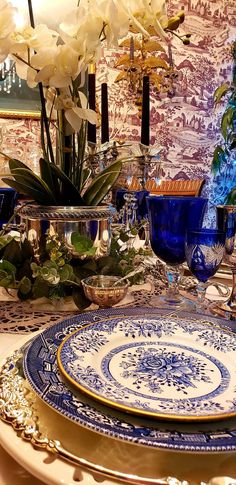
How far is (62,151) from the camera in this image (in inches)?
29.4

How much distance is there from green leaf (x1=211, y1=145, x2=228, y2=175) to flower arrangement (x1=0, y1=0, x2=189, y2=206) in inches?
117

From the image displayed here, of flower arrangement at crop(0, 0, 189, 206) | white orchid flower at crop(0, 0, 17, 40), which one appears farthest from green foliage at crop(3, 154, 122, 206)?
white orchid flower at crop(0, 0, 17, 40)

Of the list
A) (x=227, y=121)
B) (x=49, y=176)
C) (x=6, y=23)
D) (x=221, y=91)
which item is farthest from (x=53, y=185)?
(x=221, y=91)

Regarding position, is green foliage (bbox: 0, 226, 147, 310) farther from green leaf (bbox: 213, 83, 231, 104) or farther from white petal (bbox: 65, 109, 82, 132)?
green leaf (bbox: 213, 83, 231, 104)

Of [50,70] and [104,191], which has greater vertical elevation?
[50,70]

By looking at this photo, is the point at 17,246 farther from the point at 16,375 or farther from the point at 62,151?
the point at 16,375

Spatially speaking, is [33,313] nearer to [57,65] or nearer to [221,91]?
[57,65]

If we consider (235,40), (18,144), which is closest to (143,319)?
(18,144)

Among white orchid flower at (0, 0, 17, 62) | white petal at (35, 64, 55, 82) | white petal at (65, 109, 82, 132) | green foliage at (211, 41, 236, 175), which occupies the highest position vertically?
white orchid flower at (0, 0, 17, 62)

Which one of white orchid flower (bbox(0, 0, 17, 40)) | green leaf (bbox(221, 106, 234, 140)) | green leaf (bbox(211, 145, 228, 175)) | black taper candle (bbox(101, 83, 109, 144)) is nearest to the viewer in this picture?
white orchid flower (bbox(0, 0, 17, 40))

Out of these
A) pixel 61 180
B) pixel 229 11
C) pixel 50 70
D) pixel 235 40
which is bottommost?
pixel 61 180

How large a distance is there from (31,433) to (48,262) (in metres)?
0.34

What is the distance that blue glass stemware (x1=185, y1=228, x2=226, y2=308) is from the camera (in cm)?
66

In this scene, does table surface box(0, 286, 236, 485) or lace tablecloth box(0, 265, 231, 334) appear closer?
table surface box(0, 286, 236, 485)
